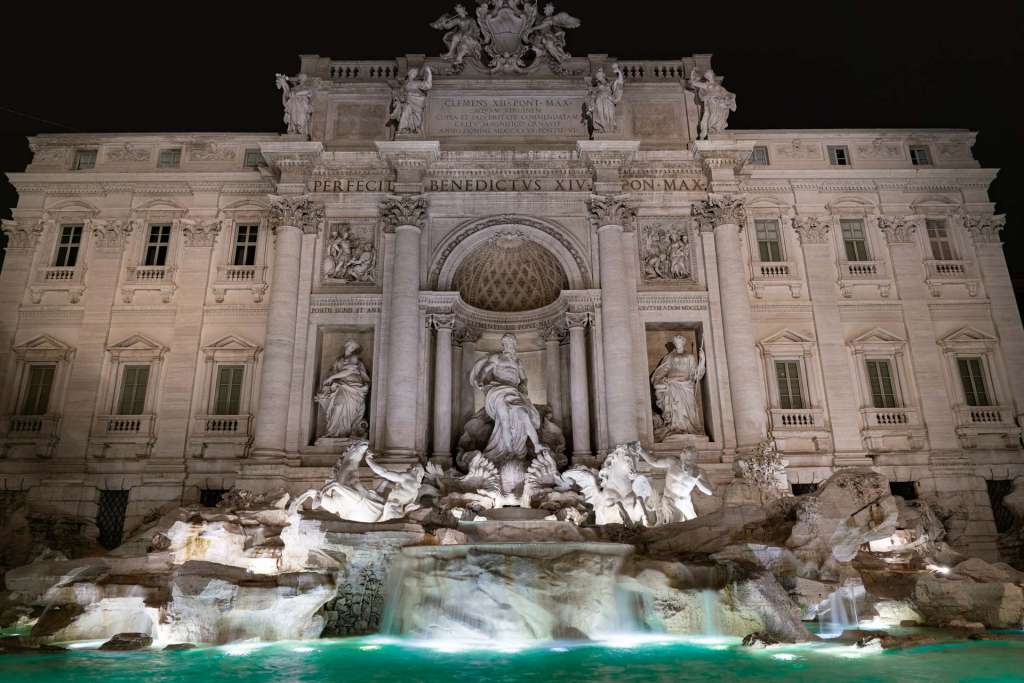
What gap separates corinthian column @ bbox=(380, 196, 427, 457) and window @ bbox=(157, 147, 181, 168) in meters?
8.16

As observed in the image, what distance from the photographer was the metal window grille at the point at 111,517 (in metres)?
21.0

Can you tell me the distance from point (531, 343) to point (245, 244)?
1036 centimetres

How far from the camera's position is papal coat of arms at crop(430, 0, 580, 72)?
24156mm

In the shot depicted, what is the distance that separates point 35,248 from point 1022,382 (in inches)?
1286

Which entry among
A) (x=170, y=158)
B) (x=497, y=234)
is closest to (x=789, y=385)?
(x=497, y=234)

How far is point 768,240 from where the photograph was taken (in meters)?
23.7

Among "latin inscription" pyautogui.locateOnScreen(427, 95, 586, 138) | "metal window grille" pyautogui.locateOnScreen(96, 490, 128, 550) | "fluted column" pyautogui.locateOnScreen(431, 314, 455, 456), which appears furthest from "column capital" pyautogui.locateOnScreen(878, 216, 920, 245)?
"metal window grille" pyautogui.locateOnScreen(96, 490, 128, 550)

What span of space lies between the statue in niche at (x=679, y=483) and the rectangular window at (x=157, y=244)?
57.5 feet

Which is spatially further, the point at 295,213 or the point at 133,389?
the point at 295,213

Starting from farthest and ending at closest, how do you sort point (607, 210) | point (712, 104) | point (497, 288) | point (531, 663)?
point (497, 288), point (712, 104), point (607, 210), point (531, 663)

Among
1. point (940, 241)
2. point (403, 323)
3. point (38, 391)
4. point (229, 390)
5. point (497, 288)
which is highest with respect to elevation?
point (940, 241)

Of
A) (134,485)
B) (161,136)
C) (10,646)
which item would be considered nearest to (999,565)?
(10,646)

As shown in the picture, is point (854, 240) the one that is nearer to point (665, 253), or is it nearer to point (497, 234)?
point (665, 253)

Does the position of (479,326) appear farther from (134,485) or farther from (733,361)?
(134,485)
